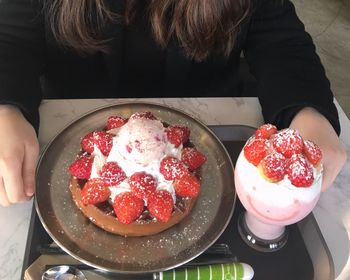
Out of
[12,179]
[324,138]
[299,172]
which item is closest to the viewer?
[299,172]

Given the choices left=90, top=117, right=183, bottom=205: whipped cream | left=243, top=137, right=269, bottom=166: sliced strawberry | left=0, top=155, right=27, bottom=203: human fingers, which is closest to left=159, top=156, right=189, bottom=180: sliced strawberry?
left=90, top=117, right=183, bottom=205: whipped cream

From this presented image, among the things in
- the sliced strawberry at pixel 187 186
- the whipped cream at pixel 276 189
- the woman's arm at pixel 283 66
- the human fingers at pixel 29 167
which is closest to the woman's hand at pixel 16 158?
the human fingers at pixel 29 167

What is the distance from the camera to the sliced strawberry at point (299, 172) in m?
0.56

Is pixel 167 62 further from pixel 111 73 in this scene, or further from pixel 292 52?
pixel 292 52

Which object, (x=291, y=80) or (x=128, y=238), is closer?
(x=128, y=238)

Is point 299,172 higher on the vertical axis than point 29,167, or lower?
higher

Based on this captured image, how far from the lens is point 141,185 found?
25.7 inches

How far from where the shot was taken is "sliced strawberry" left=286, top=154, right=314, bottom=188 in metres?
0.56

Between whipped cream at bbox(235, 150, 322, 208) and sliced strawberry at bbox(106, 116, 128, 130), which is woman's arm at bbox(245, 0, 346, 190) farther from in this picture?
sliced strawberry at bbox(106, 116, 128, 130)

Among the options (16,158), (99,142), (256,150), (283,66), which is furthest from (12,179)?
(283,66)

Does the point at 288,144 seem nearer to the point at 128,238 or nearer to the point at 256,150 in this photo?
the point at 256,150

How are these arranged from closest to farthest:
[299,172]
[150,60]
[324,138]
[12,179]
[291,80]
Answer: [299,172] < [12,179] < [324,138] < [291,80] < [150,60]

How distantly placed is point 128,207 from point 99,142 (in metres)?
0.13

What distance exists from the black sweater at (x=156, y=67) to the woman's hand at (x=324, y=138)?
0.08 feet
